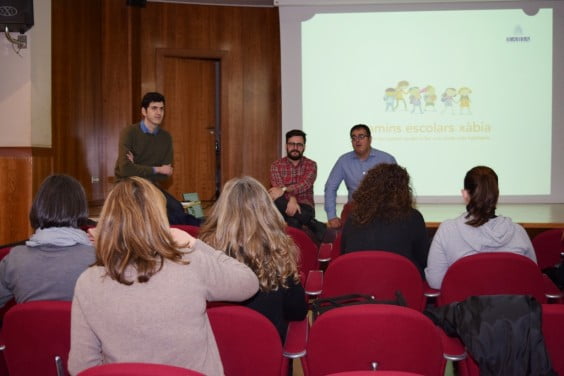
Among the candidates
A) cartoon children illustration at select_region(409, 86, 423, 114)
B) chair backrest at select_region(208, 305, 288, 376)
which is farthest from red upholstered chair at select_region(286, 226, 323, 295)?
cartoon children illustration at select_region(409, 86, 423, 114)

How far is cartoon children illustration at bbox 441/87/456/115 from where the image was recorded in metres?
6.96

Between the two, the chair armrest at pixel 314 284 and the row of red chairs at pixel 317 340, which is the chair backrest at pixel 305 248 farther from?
the row of red chairs at pixel 317 340

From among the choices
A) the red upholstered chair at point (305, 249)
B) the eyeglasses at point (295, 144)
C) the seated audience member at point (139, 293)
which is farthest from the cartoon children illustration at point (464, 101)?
the seated audience member at point (139, 293)

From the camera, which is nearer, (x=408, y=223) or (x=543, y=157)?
(x=408, y=223)

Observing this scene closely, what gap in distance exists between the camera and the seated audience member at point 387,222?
2.84 m

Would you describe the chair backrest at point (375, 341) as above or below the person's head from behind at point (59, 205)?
below

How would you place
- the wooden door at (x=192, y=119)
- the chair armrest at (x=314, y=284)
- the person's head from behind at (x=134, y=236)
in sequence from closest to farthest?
the person's head from behind at (x=134, y=236), the chair armrest at (x=314, y=284), the wooden door at (x=192, y=119)

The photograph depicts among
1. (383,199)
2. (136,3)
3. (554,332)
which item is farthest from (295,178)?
(136,3)

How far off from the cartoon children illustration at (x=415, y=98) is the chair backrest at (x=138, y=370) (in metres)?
6.38

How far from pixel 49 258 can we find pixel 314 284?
1.17m

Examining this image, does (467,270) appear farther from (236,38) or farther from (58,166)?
(236,38)

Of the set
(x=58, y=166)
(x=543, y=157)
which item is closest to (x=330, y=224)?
(x=58, y=166)

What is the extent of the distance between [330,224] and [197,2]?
17.1 feet

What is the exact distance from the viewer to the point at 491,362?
1724 mm
